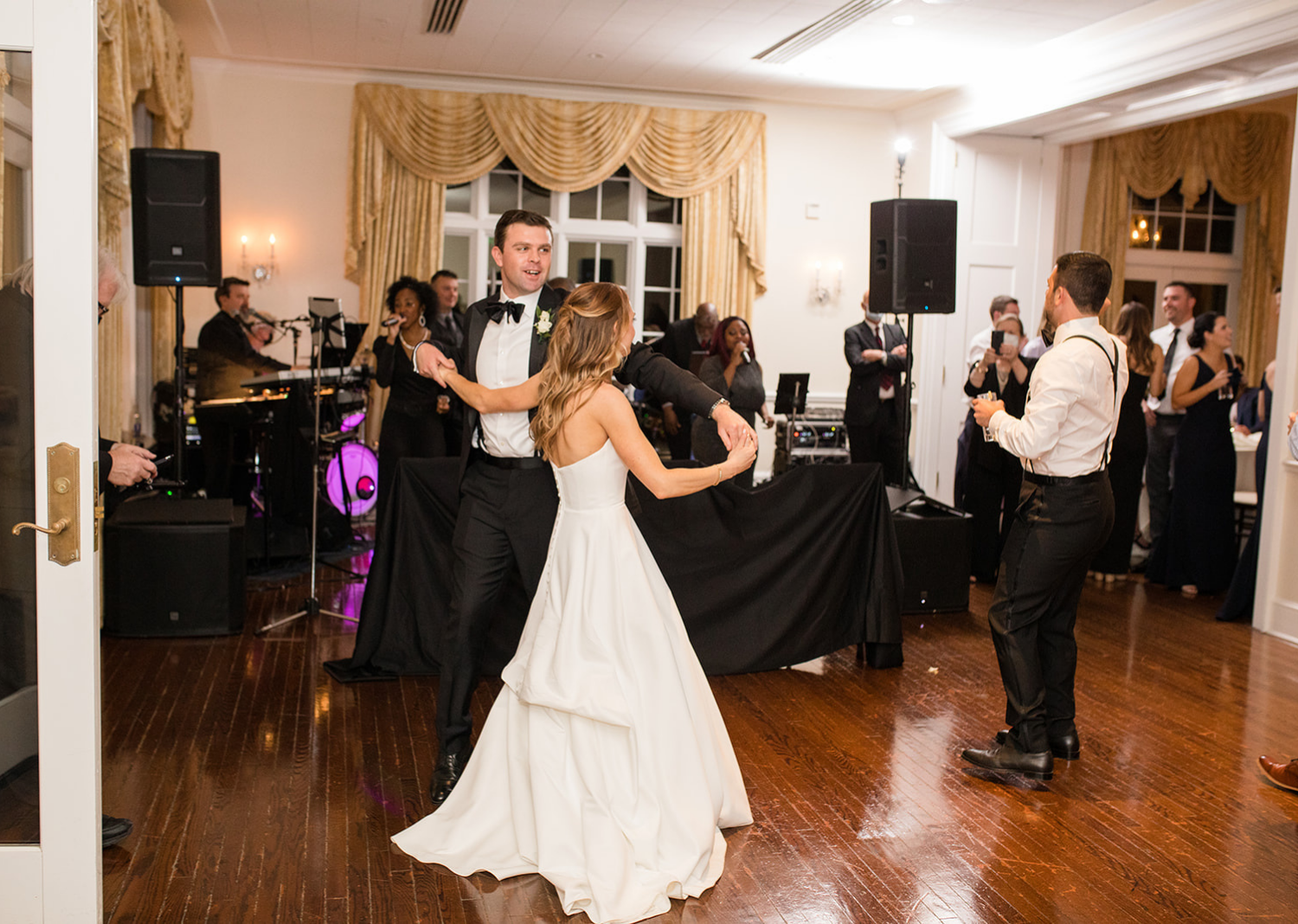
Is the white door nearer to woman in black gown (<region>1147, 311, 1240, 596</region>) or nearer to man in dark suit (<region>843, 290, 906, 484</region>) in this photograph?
woman in black gown (<region>1147, 311, 1240, 596</region>)

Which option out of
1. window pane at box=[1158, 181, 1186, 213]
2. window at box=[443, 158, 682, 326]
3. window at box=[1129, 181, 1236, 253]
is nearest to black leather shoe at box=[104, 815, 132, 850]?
window at box=[443, 158, 682, 326]

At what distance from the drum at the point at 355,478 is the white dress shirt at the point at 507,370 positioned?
4172mm

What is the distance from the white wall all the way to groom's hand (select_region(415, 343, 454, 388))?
6474 millimetres

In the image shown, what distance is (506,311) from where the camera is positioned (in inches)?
129

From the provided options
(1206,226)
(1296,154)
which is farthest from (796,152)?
(1296,154)

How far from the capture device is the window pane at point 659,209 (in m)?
10.6

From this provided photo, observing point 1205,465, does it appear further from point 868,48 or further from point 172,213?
point 172,213

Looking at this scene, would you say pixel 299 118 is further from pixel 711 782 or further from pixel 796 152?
pixel 711 782

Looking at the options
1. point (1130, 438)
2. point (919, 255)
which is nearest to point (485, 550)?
point (919, 255)

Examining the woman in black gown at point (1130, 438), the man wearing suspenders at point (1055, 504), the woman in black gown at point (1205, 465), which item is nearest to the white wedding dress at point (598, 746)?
the man wearing suspenders at point (1055, 504)

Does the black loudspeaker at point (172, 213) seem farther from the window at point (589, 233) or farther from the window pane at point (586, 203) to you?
the window pane at point (586, 203)

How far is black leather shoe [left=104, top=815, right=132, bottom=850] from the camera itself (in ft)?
9.85

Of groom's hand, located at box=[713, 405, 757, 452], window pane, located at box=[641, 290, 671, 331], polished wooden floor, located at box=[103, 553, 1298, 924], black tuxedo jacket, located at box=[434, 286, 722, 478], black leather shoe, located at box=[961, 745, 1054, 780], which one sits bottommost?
polished wooden floor, located at box=[103, 553, 1298, 924]

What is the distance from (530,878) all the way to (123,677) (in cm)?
243
